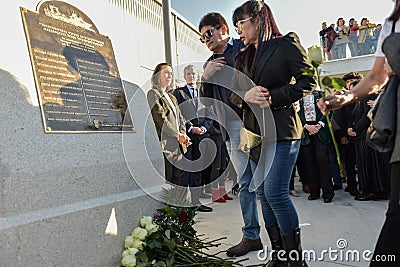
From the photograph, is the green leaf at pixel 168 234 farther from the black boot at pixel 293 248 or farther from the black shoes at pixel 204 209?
the black shoes at pixel 204 209

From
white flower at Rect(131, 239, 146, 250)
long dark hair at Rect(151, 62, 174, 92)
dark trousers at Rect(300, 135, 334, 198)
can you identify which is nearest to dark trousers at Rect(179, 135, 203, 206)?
long dark hair at Rect(151, 62, 174, 92)

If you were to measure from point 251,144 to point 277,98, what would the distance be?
0.37m

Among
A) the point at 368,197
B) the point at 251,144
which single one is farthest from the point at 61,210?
the point at 368,197

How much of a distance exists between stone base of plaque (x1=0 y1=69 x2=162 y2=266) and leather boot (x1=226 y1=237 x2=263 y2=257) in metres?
0.74

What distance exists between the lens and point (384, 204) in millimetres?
4141

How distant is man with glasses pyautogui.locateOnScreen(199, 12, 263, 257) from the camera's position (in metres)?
2.58

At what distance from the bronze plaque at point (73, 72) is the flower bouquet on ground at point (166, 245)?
2.31 ft

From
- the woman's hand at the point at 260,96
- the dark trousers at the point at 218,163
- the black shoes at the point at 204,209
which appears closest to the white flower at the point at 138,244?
the woman's hand at the point at 260,96

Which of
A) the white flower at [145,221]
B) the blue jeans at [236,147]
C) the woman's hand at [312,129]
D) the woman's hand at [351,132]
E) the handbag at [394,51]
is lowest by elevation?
the white flower at [145,221]

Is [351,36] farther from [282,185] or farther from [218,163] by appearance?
[282,185]

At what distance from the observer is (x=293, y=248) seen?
82.2 inches

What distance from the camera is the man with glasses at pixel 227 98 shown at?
2.58 m

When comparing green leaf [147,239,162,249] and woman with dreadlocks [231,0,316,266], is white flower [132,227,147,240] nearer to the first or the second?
green leaf [147,239,162,249]

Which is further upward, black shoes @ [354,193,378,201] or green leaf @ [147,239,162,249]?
green leaf @ [147,239,162,249]
